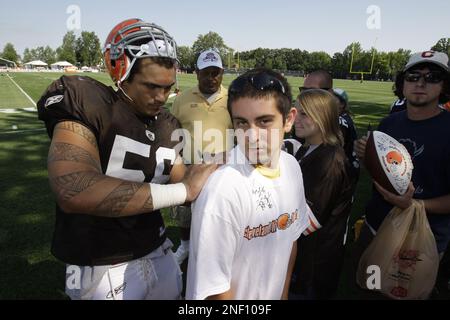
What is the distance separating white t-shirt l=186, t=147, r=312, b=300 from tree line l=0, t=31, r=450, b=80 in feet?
185

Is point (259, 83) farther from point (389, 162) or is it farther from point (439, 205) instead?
point (439, 205)

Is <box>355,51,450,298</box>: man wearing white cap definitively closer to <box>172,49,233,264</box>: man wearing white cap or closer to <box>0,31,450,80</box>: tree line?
<box>172,49,233,264</box>: man wearing white cap

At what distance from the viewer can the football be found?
105 inches

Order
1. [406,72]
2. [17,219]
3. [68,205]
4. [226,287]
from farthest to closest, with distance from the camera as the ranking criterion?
[17,219]
[406,72]
[226,287]
[68,205]

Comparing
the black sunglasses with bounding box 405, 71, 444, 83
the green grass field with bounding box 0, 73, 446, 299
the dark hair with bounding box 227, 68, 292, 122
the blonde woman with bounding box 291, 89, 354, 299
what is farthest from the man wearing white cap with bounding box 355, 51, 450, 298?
the dark hair with bounding box 227, 68, 292, 122

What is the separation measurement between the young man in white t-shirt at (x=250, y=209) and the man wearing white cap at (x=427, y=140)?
4.83 ft

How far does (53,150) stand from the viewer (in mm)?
1464

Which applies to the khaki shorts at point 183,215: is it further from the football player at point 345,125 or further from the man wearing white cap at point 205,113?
the football player at point 345,125

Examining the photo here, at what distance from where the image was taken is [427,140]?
2.81 metres

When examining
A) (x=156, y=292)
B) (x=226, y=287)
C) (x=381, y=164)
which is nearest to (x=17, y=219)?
(x=156, y=292)

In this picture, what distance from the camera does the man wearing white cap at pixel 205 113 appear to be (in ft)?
14.4

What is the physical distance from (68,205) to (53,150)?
27cm

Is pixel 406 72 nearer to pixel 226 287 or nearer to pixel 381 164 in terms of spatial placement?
pixel 381 164
